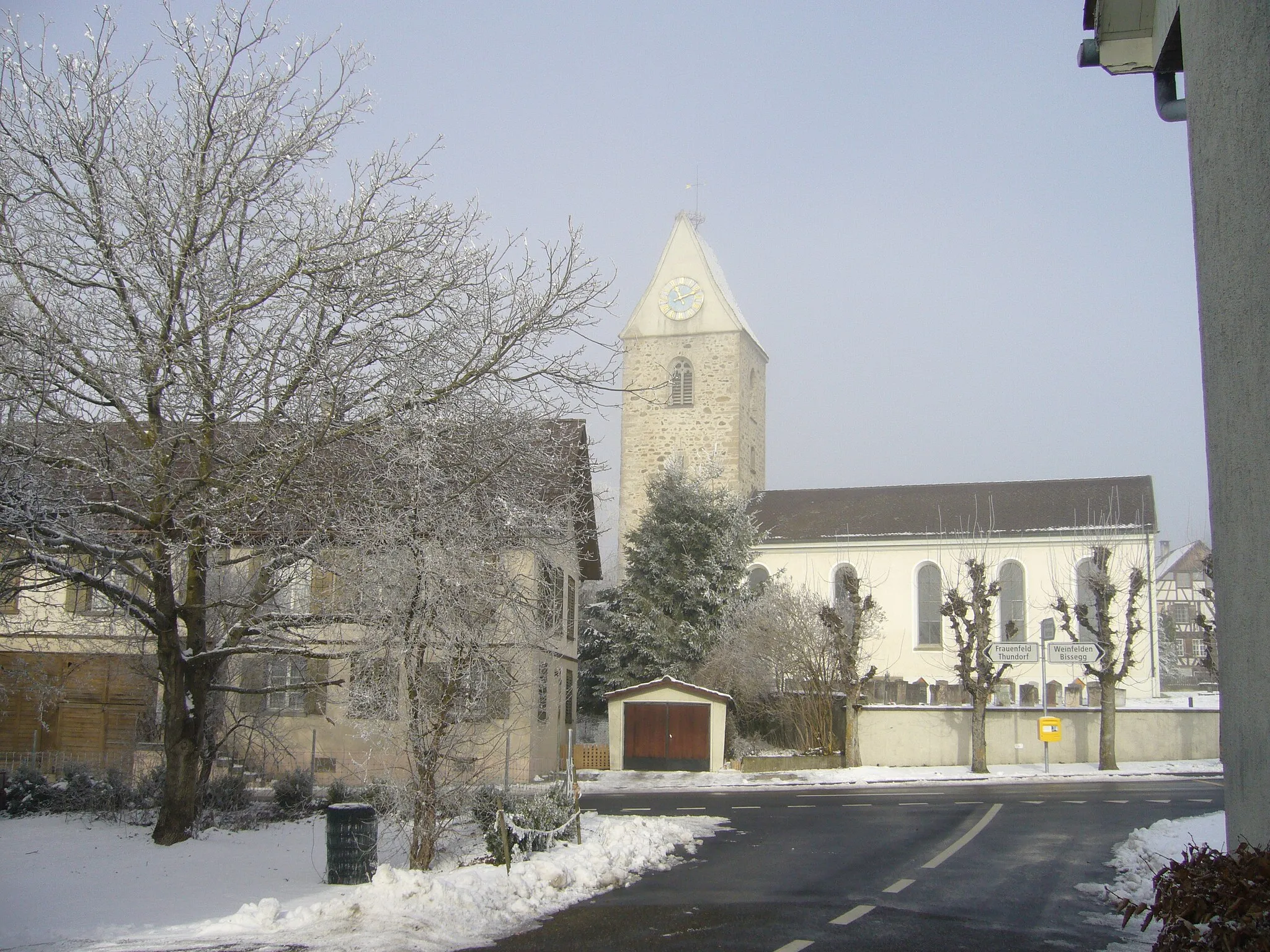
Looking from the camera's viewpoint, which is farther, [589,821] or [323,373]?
[589,821]

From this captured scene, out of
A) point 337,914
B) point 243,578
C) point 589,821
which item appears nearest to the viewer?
point 337,914

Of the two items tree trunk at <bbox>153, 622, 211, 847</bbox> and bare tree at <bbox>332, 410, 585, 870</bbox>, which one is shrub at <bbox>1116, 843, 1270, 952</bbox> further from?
tree trunk at <bbox>153, 622, 211, 847</bbox>

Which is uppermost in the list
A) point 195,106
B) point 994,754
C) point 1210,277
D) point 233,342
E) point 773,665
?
point 195,106

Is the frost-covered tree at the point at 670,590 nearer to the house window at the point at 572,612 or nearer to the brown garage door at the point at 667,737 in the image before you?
the house window at the point at 572,612

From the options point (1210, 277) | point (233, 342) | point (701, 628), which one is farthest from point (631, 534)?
point (1210, 277)

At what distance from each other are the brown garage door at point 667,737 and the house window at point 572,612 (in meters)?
2.82

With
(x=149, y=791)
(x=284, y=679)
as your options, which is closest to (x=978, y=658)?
(x=284, y=679)

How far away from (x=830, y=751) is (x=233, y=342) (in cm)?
2393

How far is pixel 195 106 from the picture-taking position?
472 inches

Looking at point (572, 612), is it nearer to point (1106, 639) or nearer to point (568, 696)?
point (568, 696)

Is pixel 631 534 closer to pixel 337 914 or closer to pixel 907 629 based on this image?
pixel 907 629

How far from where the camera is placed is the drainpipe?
8250 mm

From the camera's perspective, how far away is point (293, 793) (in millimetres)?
15781

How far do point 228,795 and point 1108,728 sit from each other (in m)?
23.9
